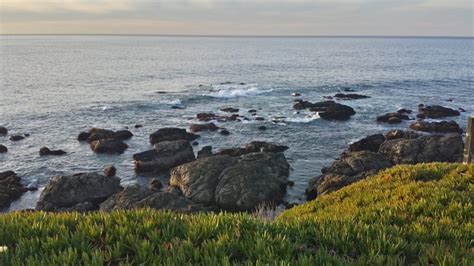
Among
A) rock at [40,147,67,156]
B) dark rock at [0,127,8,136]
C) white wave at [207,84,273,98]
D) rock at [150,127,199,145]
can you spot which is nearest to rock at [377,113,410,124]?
rock at [150,127,199,145]

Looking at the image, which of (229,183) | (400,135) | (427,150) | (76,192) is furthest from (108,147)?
(400,135)

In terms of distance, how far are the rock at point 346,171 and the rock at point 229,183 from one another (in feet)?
8.92

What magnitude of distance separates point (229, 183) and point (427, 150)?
2004cm

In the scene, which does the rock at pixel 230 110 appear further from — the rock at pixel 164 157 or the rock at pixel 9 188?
the rock at pixel 9 188

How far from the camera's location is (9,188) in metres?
32.6

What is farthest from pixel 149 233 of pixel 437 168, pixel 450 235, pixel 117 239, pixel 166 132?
pixel 166 132

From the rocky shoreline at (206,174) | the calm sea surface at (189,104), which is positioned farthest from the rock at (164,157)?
the calm sea surface at (189,104)

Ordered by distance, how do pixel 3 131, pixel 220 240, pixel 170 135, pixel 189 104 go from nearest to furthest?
Answer: pixel 220 240
pixel 170 135
pixel 3 131
pixel 189 104

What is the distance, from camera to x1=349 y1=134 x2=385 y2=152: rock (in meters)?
42.6

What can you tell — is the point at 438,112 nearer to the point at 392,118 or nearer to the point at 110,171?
the point at 392,118

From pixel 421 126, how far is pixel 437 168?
40.2 m

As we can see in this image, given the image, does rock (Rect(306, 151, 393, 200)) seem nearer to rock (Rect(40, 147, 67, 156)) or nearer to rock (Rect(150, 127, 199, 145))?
rock (Rect(150, 127, 199, 145))

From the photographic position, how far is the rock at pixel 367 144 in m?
42.6

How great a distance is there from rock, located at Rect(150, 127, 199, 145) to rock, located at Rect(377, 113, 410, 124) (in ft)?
84.7
